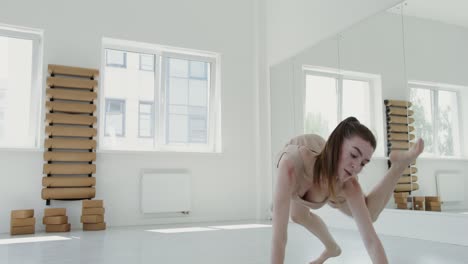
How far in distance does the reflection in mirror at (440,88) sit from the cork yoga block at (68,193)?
348 centimetres

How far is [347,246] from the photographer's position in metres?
3.23

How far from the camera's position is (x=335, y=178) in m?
1.71

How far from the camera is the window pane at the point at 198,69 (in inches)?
234

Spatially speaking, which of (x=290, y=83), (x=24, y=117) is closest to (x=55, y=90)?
(x=24, y=117)

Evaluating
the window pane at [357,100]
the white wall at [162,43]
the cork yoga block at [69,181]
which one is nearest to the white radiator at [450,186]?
the window pane at [357,100]

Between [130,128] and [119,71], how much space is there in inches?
29.8

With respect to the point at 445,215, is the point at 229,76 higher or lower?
higher

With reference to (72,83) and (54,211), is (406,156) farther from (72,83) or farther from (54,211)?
(72,83)

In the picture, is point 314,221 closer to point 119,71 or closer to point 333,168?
point 333,168

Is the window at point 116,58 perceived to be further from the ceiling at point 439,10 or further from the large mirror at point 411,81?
the ceiling at point 439,10

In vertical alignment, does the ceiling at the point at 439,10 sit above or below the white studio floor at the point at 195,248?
above

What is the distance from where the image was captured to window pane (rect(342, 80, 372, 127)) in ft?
14.3

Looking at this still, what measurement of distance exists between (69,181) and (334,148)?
3844mm

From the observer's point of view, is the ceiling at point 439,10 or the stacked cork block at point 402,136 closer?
the ceiling at point 439,10
